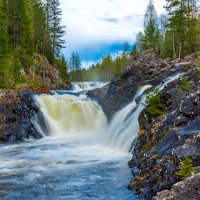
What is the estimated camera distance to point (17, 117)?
83.2 feet

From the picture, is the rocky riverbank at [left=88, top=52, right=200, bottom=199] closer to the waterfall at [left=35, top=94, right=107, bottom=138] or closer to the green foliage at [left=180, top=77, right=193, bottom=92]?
the green foliage at [left=180, top=77, right=193, bottom=92]

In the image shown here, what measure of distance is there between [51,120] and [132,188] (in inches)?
718

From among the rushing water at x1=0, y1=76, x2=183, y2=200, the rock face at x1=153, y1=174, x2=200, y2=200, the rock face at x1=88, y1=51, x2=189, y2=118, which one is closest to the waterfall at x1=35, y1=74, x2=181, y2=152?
the rushing water at x1=0, y1=76, x2=183, y2=200

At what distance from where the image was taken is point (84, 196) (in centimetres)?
1080

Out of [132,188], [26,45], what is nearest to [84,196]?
[132,188]

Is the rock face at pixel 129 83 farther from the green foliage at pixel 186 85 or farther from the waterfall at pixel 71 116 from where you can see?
the green foliage at pixel 186 85

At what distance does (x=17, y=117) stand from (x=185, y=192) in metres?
19.9

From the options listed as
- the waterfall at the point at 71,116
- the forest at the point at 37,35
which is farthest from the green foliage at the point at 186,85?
the forest at the point at 37,35

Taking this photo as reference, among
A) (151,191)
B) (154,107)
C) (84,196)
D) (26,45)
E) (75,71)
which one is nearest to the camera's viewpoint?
(151,191)

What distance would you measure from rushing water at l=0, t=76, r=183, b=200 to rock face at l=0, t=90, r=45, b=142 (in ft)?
3.12

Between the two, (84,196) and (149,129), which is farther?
(149,129)

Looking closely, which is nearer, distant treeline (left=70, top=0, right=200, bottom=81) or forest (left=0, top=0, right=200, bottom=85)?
forest (left=0, top=0, right=200, bottom=85)

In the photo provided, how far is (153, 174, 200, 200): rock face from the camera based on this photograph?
691cm

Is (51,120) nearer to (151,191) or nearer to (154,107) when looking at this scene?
(154,107)
